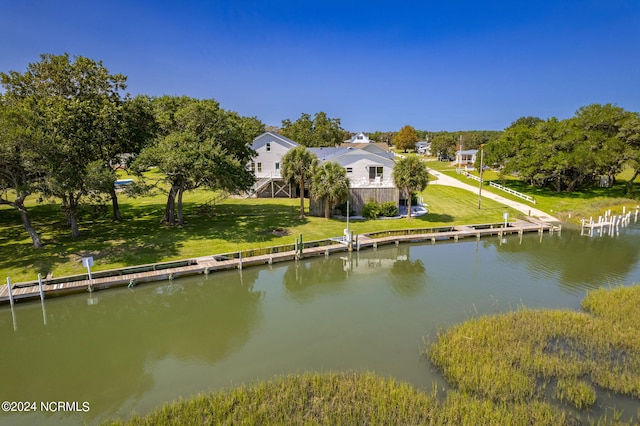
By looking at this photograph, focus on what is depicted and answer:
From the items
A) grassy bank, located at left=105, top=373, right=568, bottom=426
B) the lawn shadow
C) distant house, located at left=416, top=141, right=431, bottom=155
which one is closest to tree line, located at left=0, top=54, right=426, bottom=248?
the lawn shadow

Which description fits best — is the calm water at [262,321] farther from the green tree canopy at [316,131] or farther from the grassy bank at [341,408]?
the green tree canopy at [316,131]

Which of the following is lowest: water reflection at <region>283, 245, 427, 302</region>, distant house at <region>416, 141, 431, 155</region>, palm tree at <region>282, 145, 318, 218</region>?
water reflection at <region>283, 245, 427, 302</region>

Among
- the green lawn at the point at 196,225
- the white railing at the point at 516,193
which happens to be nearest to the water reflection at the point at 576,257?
the green lawn at the point at 196,225

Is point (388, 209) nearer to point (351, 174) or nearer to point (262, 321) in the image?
point (351, 174)

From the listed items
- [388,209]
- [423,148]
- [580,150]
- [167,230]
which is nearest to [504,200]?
[580,150]

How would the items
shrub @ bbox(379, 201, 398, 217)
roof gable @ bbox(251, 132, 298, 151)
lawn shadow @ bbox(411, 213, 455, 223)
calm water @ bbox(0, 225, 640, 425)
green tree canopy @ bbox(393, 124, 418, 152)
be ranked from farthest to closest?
1. green tree canopy @ bbox(393, 124, 418, 152)
2. roof gable @ bbox(251, 132, 298, 151)
3. shrub @ bbox(379, 201, 398, 217)
4. lawn shadow @ bbox(411, 213, 455, 223)
5. calm water @ bbox(0, 225, 640, 425)

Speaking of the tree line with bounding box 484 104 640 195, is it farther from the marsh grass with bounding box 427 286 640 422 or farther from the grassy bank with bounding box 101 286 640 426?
the grassy bank with bounding box 101 286 640 426

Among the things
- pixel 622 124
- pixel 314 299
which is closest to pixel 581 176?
pixel 622 124
